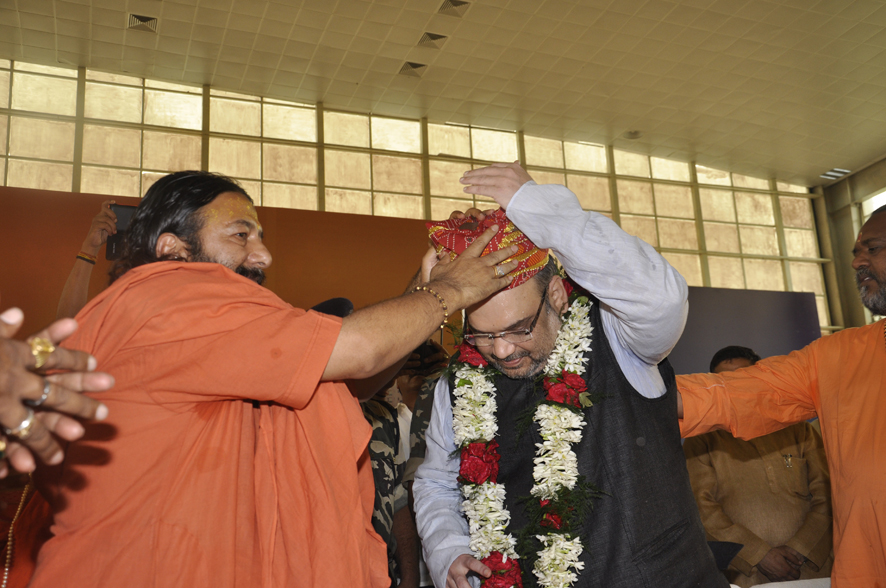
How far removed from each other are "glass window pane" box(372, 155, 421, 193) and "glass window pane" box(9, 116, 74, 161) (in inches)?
156

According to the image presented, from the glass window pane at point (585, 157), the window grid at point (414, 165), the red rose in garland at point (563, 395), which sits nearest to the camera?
the red rose in garland at point (563, 395)

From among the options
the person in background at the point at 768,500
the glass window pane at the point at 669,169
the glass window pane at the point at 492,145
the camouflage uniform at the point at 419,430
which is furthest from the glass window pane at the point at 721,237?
the camouflage uniform at the point at 419,430

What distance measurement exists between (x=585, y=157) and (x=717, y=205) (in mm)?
2671

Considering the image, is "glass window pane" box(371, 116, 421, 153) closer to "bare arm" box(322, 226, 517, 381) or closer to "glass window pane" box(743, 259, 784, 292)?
"glass window pane" box(743, 259, 784, 292)

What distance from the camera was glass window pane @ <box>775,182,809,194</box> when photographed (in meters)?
13.2

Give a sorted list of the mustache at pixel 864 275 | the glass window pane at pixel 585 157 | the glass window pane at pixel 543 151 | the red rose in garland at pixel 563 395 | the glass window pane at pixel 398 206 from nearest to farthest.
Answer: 1. the red rose in garland at pixel 563 395
2. the mustache at pixel 864 275
3. the glass window pane at pixel 398 206
4. the glass window pane at pixel 543 151
5. the glass window pane at pixel 585 157

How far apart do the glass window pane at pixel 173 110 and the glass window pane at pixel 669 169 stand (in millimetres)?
7421

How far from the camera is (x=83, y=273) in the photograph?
3402mm

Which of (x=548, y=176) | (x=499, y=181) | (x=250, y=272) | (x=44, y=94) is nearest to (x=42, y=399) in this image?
(x=250, y=272)

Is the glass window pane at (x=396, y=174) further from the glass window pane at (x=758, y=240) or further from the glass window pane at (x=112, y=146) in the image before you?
the glass window pane at (x=758, y=240)

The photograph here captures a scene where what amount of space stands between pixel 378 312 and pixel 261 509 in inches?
21.7

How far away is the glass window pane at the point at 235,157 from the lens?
31.2 ft

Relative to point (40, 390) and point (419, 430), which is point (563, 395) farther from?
point (419, 430)

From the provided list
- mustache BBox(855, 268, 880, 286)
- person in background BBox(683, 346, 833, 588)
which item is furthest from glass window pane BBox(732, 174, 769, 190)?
mustache BBox(855, 268, 880, 286)
